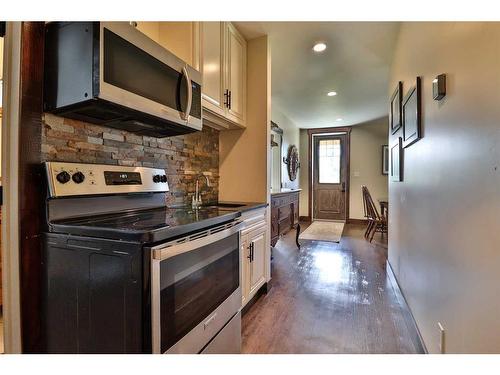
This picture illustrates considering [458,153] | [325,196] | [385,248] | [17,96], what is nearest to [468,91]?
[458,153]

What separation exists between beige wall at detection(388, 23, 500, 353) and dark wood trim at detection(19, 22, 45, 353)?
1.70 m

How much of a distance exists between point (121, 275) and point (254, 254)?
1345 millimetres

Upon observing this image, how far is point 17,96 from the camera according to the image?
1086 mm

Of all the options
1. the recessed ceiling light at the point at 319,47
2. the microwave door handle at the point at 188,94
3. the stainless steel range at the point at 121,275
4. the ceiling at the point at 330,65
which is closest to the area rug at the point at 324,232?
the ceiling at the point at 330,65

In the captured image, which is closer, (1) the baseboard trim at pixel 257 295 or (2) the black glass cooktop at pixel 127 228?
(2) the black glass cooktop at pixel 127 228

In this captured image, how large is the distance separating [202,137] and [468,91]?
1.78m

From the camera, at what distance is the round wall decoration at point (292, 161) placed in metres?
6.01

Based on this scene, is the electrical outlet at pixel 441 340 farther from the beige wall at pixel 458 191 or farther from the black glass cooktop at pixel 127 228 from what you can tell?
the black glass cooktop at pixel 127 228

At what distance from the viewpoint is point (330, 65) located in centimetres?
321

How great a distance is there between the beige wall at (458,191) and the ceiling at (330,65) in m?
0.82

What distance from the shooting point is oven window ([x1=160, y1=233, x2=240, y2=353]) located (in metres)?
1.01

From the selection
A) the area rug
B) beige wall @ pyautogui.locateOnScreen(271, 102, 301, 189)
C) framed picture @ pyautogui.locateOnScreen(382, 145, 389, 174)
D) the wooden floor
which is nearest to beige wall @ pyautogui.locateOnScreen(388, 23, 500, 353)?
the wooden floor

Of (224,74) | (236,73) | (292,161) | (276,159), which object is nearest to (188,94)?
(224,74)
